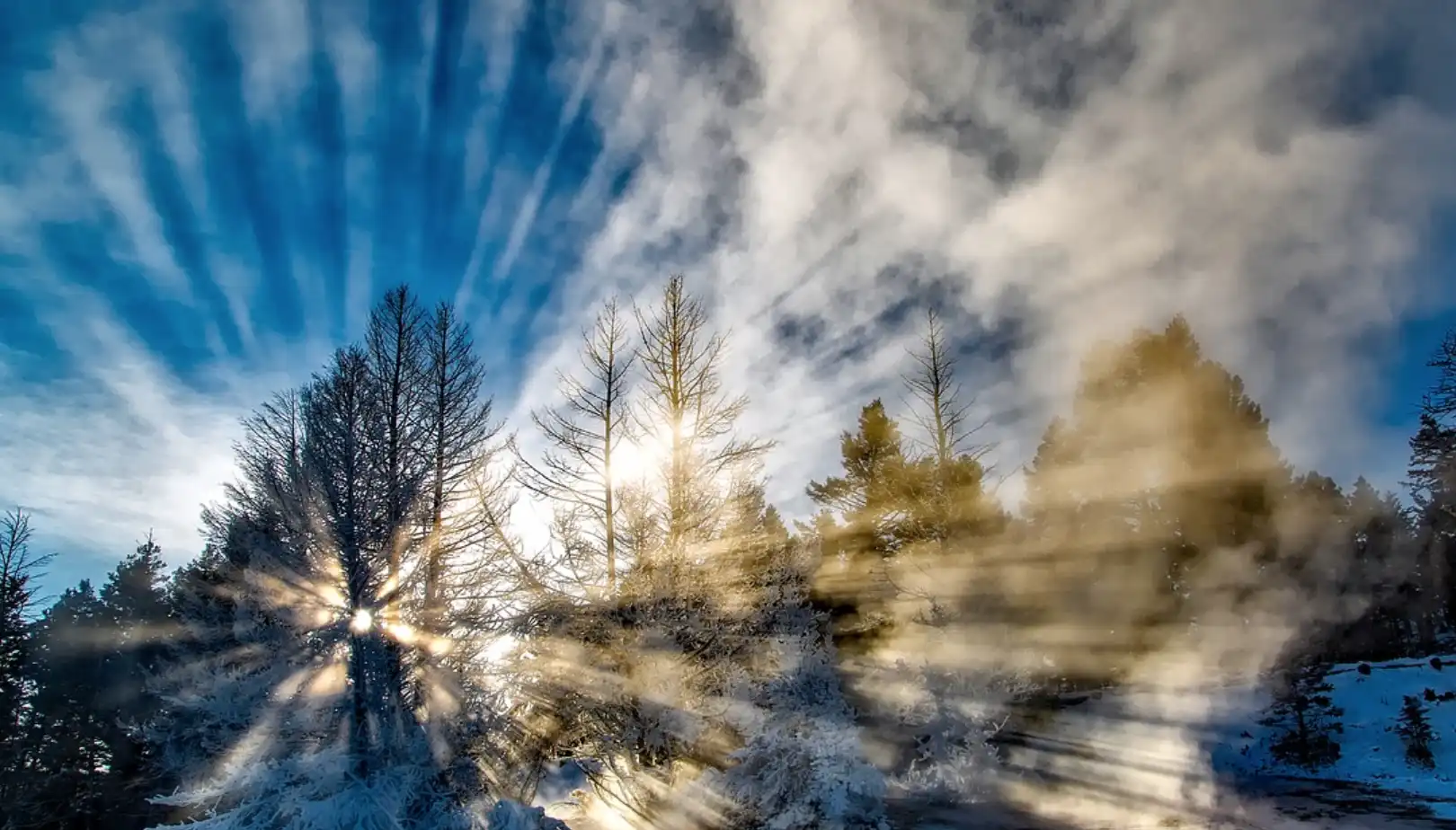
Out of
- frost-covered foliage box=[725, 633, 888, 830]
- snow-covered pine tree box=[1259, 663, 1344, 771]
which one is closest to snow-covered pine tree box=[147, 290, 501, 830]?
frost-covered foliage box=[725, 633, 888, 830]

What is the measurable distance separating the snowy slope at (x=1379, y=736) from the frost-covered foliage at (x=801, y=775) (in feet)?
53.8

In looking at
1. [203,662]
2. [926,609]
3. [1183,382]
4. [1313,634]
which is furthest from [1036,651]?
[203,662]

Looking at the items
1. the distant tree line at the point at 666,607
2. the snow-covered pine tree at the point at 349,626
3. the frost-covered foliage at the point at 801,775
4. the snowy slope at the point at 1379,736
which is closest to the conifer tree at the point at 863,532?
the distant tree line at the point at 666,607

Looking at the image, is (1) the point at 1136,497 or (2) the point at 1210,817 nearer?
(2) the point at 1210,817

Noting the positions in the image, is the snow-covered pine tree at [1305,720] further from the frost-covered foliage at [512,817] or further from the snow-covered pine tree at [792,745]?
the frost-covered foliage at [512,817]

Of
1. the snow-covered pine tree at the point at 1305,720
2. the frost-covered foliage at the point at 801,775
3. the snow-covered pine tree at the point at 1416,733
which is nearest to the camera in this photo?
the frost-covered foliage at the point at 801,775

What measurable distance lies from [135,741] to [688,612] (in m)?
22.3

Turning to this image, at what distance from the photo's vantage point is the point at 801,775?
1145cm

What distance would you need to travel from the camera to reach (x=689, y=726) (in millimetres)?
12336

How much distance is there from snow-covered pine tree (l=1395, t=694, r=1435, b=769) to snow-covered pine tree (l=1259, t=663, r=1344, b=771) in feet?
7.06

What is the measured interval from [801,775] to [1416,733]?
20155 millimetres

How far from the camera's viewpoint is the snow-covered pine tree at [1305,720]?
2256 cm

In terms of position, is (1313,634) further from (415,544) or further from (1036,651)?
(415,544)

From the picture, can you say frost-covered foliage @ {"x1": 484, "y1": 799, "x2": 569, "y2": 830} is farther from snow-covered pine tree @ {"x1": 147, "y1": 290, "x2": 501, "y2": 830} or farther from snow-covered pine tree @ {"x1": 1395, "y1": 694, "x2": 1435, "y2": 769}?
snow-covered pine tree @ {"x1": 1395, "y1": 694, "x2": 1435, "y2": 769}
